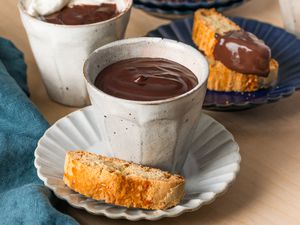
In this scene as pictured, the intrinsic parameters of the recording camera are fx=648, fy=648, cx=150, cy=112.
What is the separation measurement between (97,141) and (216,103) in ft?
0.79

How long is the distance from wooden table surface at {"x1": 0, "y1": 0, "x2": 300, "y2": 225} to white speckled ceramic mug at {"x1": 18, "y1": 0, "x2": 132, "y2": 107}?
0.14 feet

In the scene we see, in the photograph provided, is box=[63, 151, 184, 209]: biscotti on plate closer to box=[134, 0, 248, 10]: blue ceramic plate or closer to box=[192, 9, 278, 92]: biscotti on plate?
box=[192, 9, 278, 92]: biscotti on plate

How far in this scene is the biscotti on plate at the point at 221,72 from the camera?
1.33 m

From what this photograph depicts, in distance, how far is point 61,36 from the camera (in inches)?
49.1

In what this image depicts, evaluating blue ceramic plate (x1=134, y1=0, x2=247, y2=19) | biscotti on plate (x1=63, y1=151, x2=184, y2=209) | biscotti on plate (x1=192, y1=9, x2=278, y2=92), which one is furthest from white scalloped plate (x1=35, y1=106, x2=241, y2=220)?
blue ceramic plate (x1=134, y1=0, x2=247, y2=19)

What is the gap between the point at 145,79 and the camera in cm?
105

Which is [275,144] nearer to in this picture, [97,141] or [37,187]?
[97,141]

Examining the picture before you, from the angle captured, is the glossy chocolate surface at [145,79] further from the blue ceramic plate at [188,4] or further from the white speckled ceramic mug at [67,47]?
the blue ceramic plate at [188,4]

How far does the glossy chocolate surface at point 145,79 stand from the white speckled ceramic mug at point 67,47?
0.49 feet

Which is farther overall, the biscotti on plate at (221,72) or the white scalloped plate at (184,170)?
the biscotti on plate at (221,72)

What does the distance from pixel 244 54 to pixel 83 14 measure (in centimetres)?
33

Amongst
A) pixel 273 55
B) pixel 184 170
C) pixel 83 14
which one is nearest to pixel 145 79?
pixel 184 170

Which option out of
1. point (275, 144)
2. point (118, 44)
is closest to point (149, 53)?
point (118, 44)

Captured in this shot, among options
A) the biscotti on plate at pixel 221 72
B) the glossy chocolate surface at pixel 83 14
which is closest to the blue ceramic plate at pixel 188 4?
the biscotti on plate at pixel 221 72
